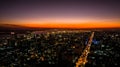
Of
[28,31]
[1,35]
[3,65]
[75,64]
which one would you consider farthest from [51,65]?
[28,31]

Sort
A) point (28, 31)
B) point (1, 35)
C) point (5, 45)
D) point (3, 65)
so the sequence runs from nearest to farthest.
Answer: point (3, 65) → point (5, 45) → point (1, 35) → point (28, 31)

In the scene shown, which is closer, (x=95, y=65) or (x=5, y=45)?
(x=95, y=65)

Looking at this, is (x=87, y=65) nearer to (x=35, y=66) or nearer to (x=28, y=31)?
(x=35, y=66)

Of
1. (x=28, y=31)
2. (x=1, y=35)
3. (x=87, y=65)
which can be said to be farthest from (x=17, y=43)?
(x=87, y=65)

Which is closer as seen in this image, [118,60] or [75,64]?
[75,64]

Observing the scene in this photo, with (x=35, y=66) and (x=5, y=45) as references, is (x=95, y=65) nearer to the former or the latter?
(x=35, y=66)

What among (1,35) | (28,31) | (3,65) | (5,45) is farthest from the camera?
(28,31)

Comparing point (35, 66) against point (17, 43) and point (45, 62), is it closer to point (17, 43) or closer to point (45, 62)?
point (45, 62)

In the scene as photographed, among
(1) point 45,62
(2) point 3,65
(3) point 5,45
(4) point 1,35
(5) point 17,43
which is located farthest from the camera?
(4) point 1,35

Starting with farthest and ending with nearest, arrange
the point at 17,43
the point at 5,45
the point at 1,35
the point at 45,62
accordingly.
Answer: the point at 1,35, the point at 17,43, the point at 5,45, the point at 45,62
